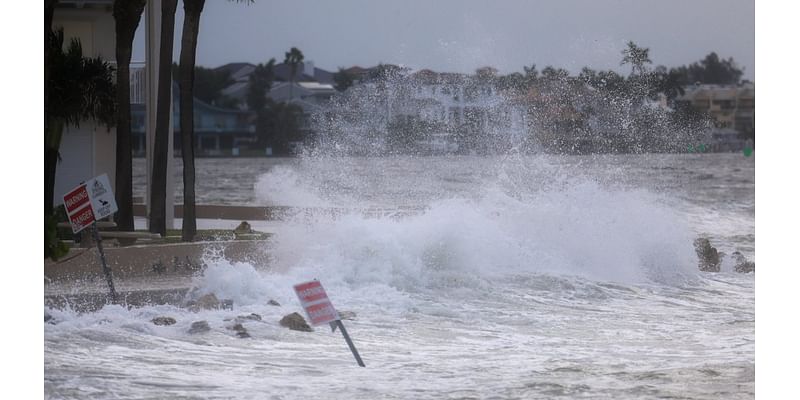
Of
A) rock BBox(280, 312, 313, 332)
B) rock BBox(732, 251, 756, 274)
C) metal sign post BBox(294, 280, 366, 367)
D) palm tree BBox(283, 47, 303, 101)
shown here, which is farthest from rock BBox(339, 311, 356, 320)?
palm tree BBox(283, 47, 303, 101)

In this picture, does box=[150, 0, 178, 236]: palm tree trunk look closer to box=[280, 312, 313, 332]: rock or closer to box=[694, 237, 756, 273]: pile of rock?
box=[280, 312, 313, 332]: rock

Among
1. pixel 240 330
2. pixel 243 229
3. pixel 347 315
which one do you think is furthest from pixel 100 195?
pixel 243 229

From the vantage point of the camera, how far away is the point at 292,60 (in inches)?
1797

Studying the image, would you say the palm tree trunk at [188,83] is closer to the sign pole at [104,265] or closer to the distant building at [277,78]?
the sign pole at [104,265]

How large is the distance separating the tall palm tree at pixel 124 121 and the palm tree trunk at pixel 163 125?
28cm

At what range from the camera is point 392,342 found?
9742 millimetres

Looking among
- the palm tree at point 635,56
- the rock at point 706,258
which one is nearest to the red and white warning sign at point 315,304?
the rock at point 706,258

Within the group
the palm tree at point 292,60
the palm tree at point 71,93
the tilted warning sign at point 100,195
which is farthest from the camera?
the palm tree at point 292,60

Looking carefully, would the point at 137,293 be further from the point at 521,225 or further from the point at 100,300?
the point at 521,225

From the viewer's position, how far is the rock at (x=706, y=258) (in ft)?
50.3

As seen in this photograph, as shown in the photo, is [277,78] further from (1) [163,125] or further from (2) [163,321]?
(2) [163,321]

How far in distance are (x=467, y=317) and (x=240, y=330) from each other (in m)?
2.21
